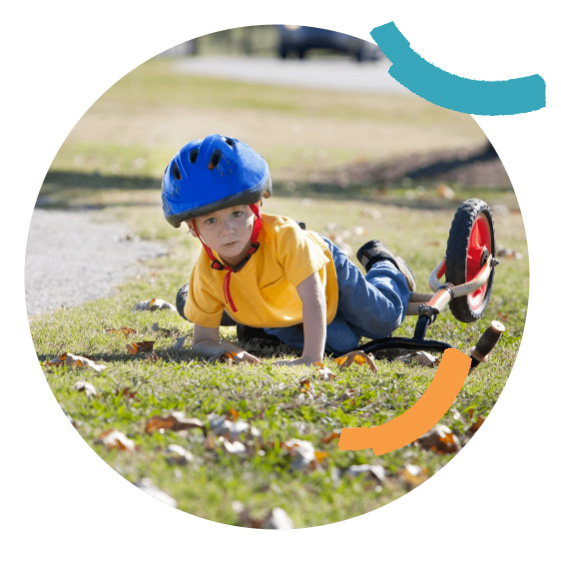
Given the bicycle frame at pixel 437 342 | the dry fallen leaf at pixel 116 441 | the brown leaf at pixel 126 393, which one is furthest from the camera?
the bicycle frame at pixel 437 342

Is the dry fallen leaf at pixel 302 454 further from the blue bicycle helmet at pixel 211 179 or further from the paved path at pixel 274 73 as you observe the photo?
the paved path at pixel 274 73

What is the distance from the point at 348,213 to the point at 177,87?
27.2 feet

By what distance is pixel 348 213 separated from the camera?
8.77 meters

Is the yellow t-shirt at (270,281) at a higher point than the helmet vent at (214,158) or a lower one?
lower

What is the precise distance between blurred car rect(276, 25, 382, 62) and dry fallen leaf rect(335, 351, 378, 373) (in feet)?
12.2

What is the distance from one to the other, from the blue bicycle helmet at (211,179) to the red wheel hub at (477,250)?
166cm

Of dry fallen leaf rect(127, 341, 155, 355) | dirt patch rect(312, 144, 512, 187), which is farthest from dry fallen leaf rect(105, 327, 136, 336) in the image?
dirt patch rect(312, 144, 512, 187)

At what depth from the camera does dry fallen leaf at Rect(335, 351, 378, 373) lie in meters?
4.13

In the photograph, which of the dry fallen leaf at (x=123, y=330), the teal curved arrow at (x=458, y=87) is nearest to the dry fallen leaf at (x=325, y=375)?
the dry fallen leaf at (x=123, y=330)

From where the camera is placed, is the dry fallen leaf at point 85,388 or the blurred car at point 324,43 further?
the blurred car at point 324,43

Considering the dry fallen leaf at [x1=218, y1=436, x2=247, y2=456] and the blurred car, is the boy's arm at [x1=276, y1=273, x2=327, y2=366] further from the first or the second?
the blurred car

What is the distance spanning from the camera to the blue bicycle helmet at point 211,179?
3.89 meters

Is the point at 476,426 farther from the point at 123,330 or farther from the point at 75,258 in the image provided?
the point at 75,258

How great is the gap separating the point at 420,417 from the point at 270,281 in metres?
1.19
